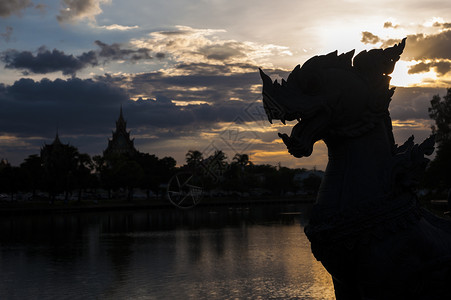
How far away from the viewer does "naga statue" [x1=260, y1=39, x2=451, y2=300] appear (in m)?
3.17

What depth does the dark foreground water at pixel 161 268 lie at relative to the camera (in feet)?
41.2

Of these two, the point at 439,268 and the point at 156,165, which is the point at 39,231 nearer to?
the point at 439,268

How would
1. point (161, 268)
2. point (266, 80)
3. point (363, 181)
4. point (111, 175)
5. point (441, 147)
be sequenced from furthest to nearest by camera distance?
point (111, 175), point (441, 147), point (161, 268), point (266, 80), point (363, 181)

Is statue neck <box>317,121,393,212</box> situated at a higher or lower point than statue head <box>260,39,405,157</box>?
lower

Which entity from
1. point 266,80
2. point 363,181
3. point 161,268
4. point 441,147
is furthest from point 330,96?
point 441,147

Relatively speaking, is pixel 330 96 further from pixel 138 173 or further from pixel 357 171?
pixel 138 173

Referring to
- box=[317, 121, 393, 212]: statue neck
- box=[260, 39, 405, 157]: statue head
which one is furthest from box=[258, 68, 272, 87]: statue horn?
box=[317, 121, 393, 212]: statue neck

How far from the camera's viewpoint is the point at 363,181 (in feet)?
10.8

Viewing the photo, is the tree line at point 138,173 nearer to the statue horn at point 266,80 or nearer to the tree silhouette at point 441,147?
the tree silhouette at point 441,147

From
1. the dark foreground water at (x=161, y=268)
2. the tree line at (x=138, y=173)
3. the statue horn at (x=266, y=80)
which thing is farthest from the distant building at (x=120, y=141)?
the statue horn at (x=266, y=80)

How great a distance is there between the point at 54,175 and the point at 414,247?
2374 inches

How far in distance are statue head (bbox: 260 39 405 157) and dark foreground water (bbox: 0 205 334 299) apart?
9.10 m

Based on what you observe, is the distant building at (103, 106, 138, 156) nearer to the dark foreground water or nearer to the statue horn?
the dark foreground water

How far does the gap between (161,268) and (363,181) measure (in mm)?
14111
